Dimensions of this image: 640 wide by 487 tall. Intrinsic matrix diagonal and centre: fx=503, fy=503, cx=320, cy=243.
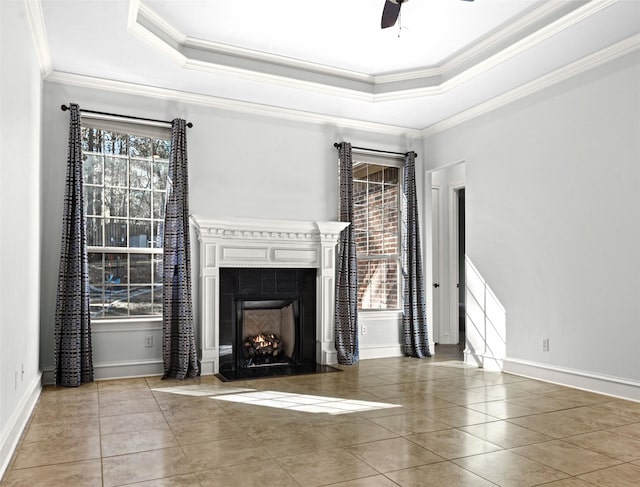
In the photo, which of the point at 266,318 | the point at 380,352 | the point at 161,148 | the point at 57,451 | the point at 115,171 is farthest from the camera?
the point at 380,352

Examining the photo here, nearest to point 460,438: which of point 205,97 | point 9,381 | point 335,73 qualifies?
point 9,381

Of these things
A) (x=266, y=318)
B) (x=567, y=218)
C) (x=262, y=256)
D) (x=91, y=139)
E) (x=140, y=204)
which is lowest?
(x=266, y=318)

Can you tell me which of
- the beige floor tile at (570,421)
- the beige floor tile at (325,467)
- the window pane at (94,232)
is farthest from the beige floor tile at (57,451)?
the beige floor tile at (570,421)

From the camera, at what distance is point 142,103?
17.2ft

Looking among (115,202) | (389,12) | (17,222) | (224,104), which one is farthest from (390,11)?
(115,202)

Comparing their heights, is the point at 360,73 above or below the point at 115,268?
above

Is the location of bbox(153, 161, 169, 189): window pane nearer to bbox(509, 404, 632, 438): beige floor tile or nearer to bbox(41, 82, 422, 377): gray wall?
bbox(41, 82, 422, 377): gray wall

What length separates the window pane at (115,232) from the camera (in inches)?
201

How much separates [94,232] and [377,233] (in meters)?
3.40

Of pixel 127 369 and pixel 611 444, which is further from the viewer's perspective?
pixel 127 369

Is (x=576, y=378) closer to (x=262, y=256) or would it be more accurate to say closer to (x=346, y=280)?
(x=346, y=280)

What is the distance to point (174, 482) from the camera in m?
2.56

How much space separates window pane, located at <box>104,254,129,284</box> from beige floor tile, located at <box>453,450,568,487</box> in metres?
3.73

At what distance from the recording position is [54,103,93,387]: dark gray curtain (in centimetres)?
461
